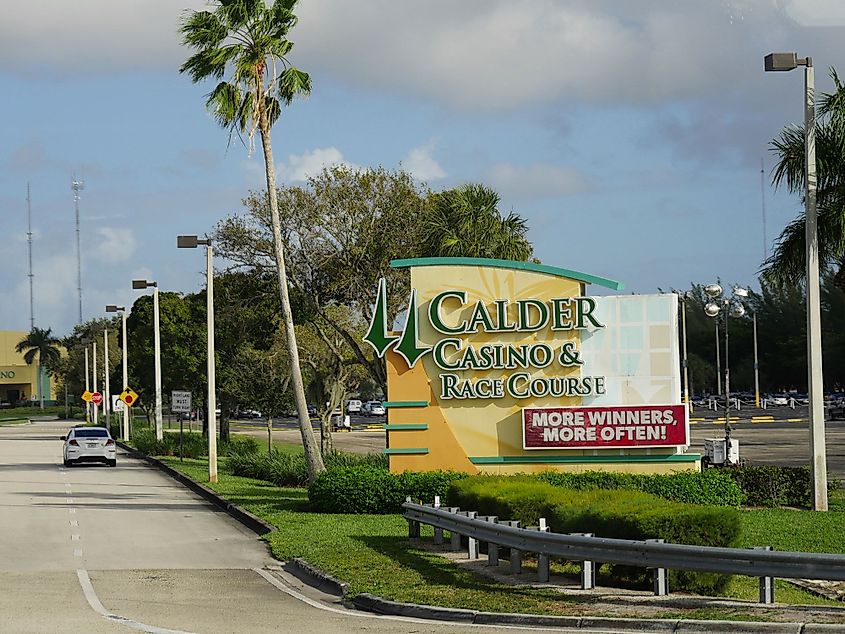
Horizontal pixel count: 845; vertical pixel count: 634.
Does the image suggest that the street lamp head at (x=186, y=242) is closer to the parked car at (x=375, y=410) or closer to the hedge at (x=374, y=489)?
the hedge at (x=374, y=489)

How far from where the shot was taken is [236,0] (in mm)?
29578

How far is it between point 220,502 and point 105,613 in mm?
16235

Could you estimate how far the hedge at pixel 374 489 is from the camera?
2405cm

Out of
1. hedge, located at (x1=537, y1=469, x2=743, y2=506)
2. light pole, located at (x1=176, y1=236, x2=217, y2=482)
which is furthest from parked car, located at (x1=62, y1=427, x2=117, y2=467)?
hedge, located at (x1=537, y1=469, x2=743, y2=506)

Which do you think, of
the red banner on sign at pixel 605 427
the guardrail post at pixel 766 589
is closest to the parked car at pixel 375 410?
the red banner on sign at pixel 605 427

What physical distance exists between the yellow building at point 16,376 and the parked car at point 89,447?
425ft

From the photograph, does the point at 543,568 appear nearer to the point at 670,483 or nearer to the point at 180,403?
the point at 670,483

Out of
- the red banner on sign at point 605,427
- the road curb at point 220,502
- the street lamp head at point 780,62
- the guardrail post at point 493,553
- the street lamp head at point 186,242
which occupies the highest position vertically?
the street lamp head at point 780,62

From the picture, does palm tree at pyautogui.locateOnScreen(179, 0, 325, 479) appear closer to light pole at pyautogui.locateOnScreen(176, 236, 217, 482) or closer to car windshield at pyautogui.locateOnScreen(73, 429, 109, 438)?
light pole at pyautogui.locateOnScreen(176, 236, 217, 482)

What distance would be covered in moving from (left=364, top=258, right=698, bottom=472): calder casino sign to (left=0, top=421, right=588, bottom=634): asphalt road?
436 cm

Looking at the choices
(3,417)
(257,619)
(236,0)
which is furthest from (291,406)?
(3,417)

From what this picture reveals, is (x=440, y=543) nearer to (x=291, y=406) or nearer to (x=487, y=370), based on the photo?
(x=487, y=370)

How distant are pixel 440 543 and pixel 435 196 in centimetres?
2192

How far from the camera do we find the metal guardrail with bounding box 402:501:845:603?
11.5 m
